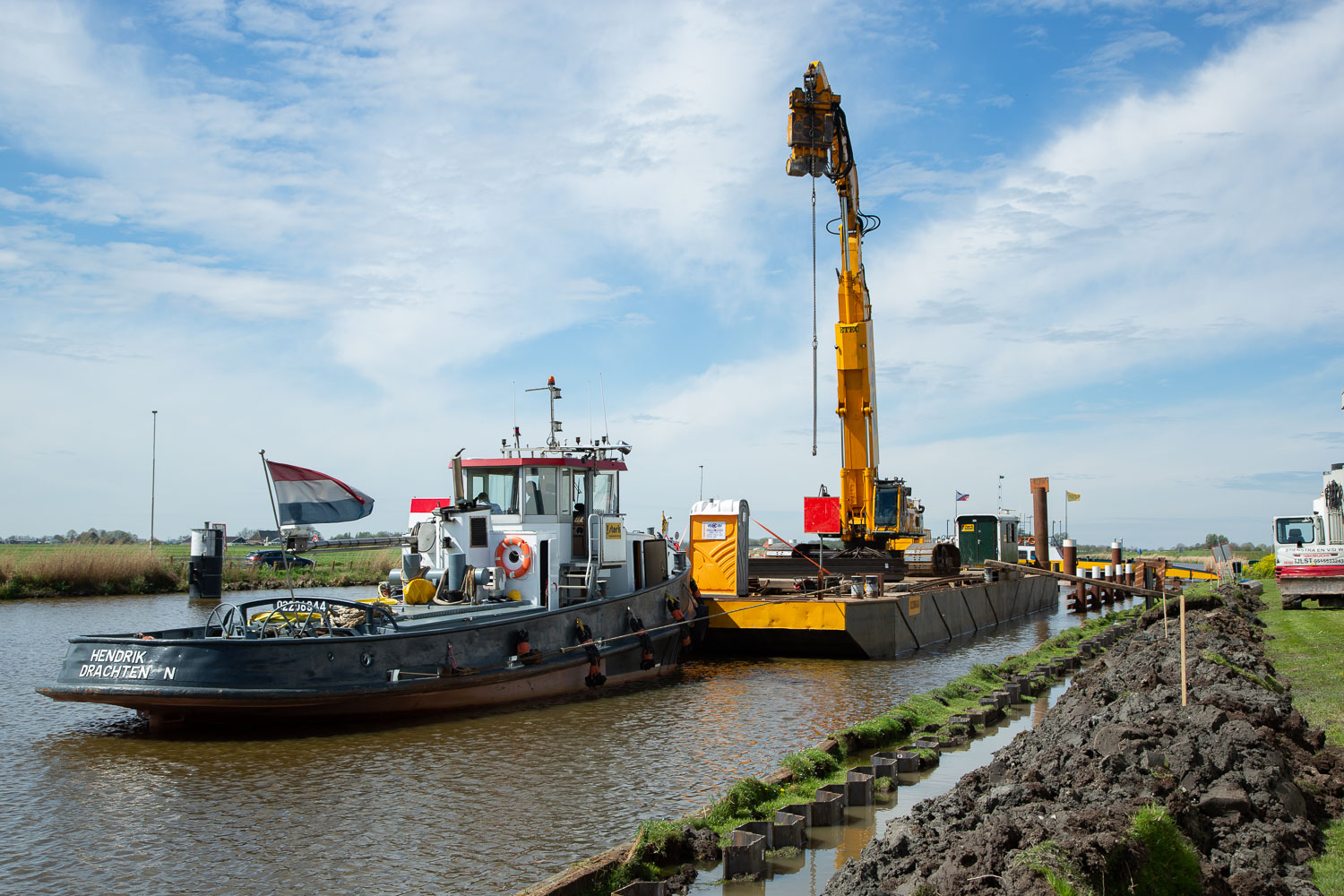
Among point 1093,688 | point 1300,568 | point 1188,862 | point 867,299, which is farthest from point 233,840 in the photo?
point 1300,568

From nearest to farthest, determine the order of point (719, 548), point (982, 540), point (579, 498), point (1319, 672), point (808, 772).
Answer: point (808, 772), point (1319, 672), point (579, 498), point (719, 548), point (982, 540)

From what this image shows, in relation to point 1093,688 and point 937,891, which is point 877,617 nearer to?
point 1093,688

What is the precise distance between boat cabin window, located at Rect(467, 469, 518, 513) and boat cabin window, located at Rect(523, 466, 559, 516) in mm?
187

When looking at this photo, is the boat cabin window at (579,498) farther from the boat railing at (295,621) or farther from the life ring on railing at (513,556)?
the boat railing at (295,621)

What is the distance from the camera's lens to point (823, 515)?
2208 centimetres

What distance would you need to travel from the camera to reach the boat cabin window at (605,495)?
48.4 ft

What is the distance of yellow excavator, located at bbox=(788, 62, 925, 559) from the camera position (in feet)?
67.5

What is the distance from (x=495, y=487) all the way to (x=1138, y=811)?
34.1ft

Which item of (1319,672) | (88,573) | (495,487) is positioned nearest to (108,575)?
(88,573)

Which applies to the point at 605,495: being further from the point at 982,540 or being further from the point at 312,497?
the point at 982,540

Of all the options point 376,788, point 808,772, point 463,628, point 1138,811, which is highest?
point 463,628

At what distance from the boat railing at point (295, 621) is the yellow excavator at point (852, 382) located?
1225cm

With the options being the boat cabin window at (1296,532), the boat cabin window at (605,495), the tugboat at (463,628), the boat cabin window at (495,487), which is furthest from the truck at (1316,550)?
the boat cabin window at (495,487)

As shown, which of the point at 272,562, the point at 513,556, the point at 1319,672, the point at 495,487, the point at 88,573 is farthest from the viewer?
the point at 272,562
